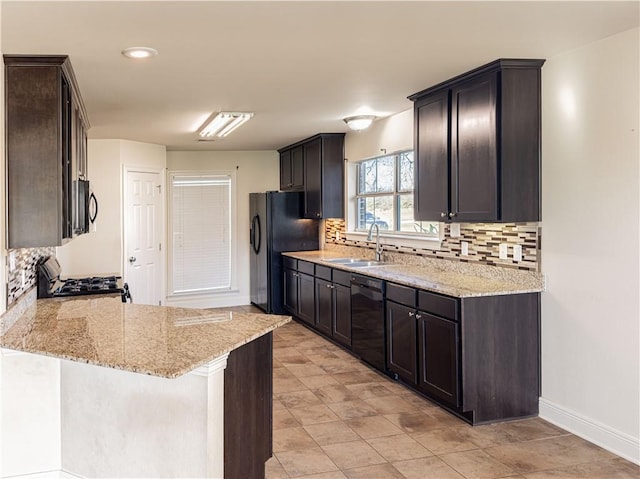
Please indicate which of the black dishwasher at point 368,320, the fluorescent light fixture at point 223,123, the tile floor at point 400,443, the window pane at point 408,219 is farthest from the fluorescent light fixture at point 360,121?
the tile floor at point 400,443

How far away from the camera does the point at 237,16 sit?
2.56m

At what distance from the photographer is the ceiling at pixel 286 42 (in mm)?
2498

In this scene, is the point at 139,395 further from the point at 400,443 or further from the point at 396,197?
the point at 396,197

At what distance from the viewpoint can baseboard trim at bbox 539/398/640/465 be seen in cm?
292

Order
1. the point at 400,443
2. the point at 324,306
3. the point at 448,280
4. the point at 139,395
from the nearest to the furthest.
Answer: the point at 139,395
the point at 400,443
the point at 448,280
the point at 324,306

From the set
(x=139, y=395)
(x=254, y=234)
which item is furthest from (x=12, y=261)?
(x=254, y=234)

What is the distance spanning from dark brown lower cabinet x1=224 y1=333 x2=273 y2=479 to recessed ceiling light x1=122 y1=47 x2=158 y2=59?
1.72 metres

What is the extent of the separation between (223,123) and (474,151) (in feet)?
8.58

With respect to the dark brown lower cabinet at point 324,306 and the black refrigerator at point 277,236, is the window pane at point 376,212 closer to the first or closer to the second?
the dark brown lower cabinet at point 324,306

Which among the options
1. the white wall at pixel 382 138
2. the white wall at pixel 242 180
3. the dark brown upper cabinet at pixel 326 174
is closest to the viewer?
the white wall at pixel 382 138

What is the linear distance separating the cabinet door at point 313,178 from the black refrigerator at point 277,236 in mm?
296

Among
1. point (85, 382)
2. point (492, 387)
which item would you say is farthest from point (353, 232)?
point (85, 382)

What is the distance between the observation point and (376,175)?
5.93 meters

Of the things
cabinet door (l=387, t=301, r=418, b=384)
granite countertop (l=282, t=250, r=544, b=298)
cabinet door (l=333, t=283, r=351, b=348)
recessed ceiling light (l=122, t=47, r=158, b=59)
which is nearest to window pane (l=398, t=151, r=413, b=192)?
granite countertop (l=282, t=250, r=544, b=298)
